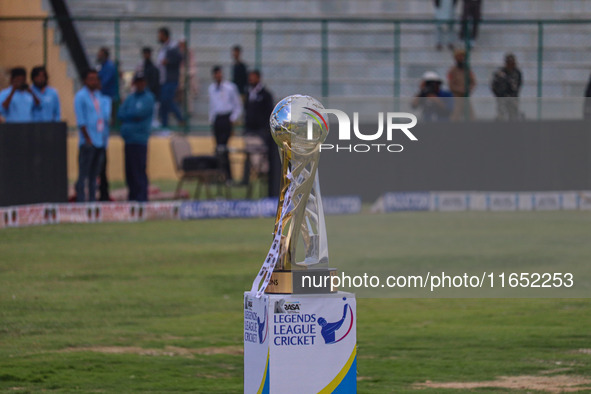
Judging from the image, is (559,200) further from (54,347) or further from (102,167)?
(54,347)

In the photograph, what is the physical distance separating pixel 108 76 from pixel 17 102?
595 cm


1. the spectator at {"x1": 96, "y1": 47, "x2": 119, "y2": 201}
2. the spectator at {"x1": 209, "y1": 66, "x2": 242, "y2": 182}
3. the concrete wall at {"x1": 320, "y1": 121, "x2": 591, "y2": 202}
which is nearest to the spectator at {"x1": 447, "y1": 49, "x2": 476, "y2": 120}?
the concrete wall at {"x1": 320, "y1": 121, "x2": 591, "y2": 202}

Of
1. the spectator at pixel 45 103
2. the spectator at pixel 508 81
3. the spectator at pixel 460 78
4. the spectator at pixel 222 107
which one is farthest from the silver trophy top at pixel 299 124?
the spectator at pixel 460 78

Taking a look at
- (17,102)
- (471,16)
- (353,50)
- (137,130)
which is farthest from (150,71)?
(471,16)

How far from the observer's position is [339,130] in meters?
6.12

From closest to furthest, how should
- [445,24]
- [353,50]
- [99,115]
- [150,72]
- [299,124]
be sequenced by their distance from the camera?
[299,124] → [99,115] → [150,72] → [445,24] → [353,50]

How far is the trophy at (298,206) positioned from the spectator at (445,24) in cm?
2193

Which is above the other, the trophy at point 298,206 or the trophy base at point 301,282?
the trophy at point 298,206

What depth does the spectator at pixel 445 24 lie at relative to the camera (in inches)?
1067

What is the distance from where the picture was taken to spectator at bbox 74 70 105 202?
1839 cm

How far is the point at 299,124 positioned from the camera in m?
5.29

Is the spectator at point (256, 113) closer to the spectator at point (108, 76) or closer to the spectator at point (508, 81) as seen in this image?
the spectator at point (108, 76)

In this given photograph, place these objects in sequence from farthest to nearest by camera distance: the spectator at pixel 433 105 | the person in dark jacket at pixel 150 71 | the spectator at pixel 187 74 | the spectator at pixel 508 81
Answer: the spectator at pixel 187 74 < the person in dark jacket at pixel 150 71 < the spectator at pixel 508 81 < the spectator at pixel 433 105

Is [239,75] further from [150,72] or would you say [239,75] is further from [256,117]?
[256,117]
